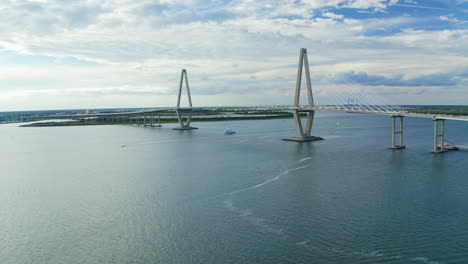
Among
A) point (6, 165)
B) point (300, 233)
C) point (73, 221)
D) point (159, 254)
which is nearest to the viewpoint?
point (159, 254)

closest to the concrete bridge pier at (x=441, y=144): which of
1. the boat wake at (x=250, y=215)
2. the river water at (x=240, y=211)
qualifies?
the river water at (x=240, y=211)

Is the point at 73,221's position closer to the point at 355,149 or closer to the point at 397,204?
the point at 397,204

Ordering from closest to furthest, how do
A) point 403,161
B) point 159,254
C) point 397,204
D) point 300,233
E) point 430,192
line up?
1. point 159,254
2. point 300,233
3. point 397,204
4. point 430,192
5. point 403,161

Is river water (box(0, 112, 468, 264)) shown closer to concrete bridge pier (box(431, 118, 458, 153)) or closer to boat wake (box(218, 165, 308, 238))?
boat wake (box(218, 165, 308, 238))

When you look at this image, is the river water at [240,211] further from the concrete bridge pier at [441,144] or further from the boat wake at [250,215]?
the concrete bridge pier at [441,144]

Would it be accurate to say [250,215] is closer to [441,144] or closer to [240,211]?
[240,211]

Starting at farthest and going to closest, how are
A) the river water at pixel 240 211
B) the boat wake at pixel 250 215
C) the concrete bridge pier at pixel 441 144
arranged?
the concrete bridge pier at pixel 441 144 < the boat wake at pixel 250 215 < the river water at pixel 240 211

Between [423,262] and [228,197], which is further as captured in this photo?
[228,197]

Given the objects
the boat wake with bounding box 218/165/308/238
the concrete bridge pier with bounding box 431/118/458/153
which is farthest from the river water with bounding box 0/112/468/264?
the concrete bridge pier with bounding box 431/118/458/153

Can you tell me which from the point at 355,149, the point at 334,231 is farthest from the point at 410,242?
the point at 355,149

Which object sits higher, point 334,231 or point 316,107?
point 316,107
